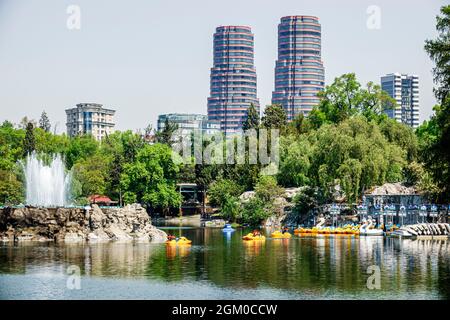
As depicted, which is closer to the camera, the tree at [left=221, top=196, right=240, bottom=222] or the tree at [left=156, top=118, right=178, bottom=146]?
the tree at [left=221, top=196, right=240, bottom=222]

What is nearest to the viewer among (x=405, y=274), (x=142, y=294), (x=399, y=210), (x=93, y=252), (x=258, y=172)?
(x=142, y=294)

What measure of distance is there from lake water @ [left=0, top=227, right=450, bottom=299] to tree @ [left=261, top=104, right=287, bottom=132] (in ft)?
148

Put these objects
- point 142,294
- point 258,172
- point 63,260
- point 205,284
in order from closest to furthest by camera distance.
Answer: point 142,294 < point 205,284 < point 63,260 < point 258,172

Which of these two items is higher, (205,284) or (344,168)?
(344,168)

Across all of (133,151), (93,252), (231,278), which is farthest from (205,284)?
(133,151)

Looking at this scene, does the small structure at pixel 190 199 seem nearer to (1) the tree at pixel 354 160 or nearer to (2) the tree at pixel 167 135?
(2) the tree at pixel 167 135

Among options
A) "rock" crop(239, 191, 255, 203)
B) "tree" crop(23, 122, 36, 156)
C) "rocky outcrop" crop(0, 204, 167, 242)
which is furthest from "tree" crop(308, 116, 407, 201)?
"tree" crop(23, 122, 36, 156)

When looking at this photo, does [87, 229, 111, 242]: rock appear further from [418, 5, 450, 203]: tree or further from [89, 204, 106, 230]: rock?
[418, 5, 450, 203]: tree

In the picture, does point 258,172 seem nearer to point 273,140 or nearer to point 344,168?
point 273,140

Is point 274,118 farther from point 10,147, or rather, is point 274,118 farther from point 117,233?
point 117,233

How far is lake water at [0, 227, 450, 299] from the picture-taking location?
40.3m

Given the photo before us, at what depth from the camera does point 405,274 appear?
Result: 46.5 m

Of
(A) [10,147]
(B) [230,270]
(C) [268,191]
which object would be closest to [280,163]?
(C) [268,191]

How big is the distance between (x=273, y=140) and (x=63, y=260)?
176ft
